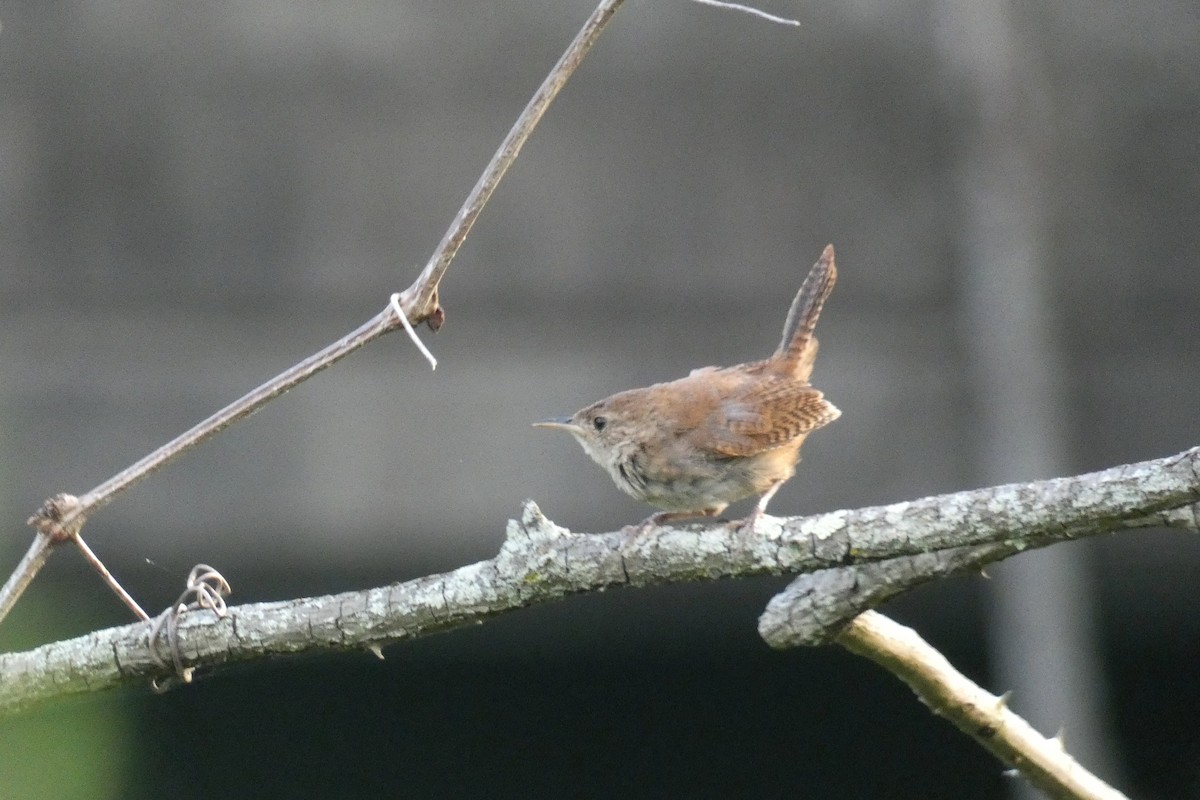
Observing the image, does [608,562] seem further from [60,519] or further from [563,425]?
[563,425]

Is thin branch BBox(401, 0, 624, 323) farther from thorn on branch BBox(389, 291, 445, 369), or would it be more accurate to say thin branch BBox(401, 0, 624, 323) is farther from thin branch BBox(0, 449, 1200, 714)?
thin branch BBox(0, 449, 1200, 714)

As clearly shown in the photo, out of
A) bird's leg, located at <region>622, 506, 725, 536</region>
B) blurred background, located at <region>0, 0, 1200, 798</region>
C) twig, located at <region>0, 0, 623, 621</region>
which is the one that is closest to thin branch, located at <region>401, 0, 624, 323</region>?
twig, located at <region>0, 0, 623, 621</region>

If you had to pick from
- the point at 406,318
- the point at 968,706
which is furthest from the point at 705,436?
the point at 406,318

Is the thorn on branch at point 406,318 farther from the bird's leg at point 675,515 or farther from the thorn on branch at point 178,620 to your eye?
the bird's leg at point 675,515

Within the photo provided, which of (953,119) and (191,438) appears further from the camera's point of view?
(953,119)

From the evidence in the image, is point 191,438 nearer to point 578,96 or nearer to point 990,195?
point 578,96

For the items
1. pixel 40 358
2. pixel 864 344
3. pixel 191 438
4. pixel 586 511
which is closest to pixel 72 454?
pixel 40 358

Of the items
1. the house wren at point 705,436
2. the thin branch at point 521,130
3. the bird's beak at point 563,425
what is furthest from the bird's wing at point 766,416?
the thin branch at point 521,130
